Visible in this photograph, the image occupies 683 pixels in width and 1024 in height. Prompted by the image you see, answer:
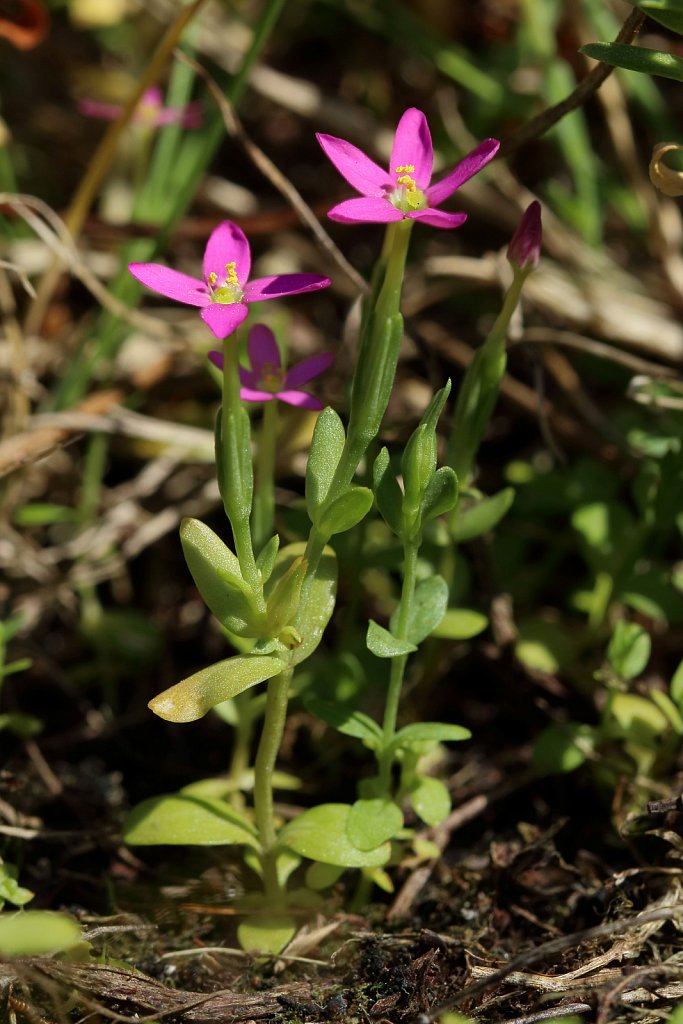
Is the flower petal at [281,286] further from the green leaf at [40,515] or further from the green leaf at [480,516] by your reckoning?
the green leaf at [40,515]

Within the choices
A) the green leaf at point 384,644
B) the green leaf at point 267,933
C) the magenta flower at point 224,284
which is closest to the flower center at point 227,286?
the magenta flower at point 224,284

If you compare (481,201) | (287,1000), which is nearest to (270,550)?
(287,1000)

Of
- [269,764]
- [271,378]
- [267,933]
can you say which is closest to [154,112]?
[271,378]

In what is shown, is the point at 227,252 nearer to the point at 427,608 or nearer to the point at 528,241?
the point at 528,241

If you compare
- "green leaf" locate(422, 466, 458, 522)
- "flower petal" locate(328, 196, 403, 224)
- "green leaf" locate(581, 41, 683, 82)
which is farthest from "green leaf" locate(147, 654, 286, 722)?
"green leaf" locate(581, 41, 683, 82)

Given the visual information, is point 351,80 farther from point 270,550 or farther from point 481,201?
point 270,550

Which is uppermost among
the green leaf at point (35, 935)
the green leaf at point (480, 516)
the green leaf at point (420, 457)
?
the green leaf at point (420, 457)
